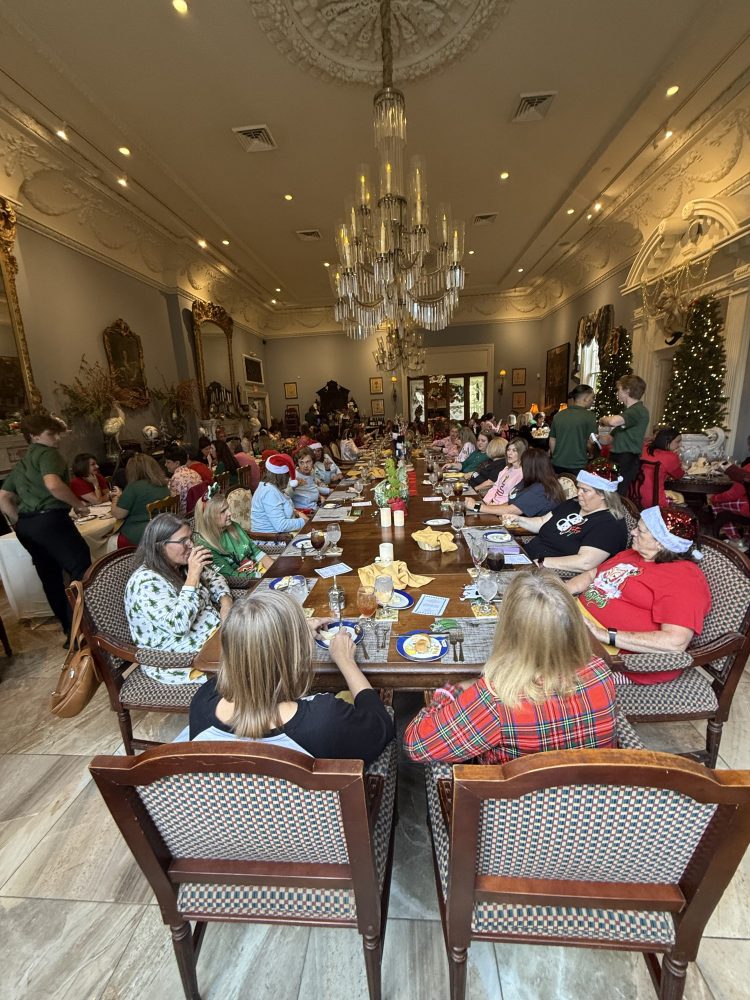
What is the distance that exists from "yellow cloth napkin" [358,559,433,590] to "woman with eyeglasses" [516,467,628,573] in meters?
0.84

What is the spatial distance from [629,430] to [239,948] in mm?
4880

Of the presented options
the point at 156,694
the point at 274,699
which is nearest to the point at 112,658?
the point at 156,694

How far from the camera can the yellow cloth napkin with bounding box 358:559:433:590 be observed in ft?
6.18

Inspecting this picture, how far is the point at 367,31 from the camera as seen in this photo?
3330 mm

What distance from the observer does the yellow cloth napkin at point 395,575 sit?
74.2 inches

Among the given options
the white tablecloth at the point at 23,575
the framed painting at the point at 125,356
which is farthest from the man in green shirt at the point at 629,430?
the framed painting at the point at 125,356

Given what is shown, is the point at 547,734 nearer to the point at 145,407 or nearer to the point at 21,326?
the point at 21,326

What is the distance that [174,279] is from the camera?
7.83 meters

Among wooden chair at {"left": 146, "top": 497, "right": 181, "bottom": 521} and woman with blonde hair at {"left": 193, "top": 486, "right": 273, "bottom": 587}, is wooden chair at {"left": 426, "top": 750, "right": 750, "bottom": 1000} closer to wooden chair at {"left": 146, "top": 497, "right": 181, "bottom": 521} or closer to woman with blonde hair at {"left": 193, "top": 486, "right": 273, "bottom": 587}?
woman with blonde hair at {"left": 193, "top": 486, "right": 273, "bottom": 587}

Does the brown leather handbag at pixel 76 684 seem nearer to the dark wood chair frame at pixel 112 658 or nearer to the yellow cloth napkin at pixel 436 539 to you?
the dark wood chair frame at pixel 112 658

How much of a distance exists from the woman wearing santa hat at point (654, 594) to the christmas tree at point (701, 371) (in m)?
4.91

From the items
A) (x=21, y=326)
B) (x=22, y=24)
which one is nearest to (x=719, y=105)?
(x=22, y=24)

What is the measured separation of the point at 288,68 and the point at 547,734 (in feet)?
17.5

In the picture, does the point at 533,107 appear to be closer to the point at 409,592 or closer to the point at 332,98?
the point at 332,98
